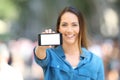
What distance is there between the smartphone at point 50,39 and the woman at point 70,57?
7cm

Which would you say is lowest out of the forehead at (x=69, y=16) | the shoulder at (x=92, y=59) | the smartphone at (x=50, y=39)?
the shoulder at (x=92, y=59)

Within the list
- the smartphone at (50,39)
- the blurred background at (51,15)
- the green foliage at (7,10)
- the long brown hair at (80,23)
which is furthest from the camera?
the blurred background at (51,15)

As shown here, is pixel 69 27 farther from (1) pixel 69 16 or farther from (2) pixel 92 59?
(2) pixel 92 59

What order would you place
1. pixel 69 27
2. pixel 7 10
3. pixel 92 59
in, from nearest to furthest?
pixel 69 27
pixel 92 59
pixel 7 10

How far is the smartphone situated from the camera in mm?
3908

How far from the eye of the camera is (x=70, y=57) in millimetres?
4234

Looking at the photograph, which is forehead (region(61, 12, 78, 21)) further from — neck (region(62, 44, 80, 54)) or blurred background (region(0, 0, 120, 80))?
blurred background (region(0, 0, 120, 80))

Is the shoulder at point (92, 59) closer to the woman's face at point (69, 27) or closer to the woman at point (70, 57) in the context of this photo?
the woman at point (70, 57)

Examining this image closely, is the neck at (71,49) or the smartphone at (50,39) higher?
the smartphone at (50,39)

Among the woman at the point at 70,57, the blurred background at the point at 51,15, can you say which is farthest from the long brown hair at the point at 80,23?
the blurred background at the point at 51,15

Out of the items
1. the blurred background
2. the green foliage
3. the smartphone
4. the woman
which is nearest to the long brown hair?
the woman

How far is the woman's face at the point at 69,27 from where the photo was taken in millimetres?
4152

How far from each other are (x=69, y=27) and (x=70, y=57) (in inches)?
9.8

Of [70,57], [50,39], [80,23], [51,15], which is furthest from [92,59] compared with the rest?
[51,15]
